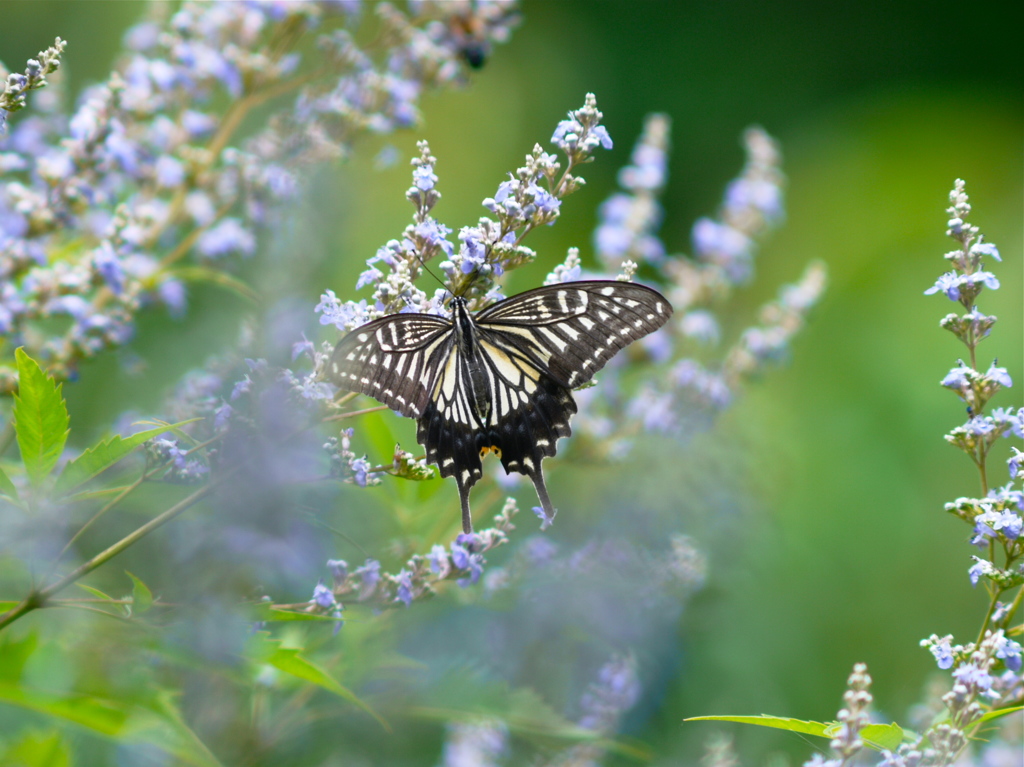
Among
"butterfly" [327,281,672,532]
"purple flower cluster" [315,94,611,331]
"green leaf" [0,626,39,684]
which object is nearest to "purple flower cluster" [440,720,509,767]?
"butterfly" [327,281,672,532]

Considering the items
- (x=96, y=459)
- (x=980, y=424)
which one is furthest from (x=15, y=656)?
→ (x=980, y=424)

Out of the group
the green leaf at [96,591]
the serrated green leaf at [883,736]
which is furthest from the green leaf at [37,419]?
the serrated green leaf at [883,736]

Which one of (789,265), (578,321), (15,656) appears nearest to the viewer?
(15,656)

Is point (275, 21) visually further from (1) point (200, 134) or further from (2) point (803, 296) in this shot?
(2) point (803, 296)

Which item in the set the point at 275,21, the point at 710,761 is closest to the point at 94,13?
the point at 275,21

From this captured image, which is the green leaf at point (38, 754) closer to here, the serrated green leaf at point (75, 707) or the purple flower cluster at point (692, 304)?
the serrated green leaf at point (75, 707)

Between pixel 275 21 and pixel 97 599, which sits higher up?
pixel 275 21

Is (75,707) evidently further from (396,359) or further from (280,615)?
(396,359)
